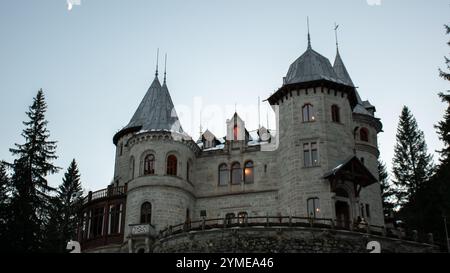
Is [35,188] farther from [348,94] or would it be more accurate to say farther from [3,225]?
[348,94]

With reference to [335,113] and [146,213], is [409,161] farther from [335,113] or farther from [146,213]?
[146,213]

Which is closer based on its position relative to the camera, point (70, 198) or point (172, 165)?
point (172, 165)

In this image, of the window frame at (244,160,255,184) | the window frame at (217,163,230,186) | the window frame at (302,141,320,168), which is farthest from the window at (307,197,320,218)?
the window frame at (217,163,230,186)

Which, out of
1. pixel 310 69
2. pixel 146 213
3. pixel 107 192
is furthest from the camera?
pixel 310 69

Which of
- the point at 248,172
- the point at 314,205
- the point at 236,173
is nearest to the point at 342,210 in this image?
the point at 314,205

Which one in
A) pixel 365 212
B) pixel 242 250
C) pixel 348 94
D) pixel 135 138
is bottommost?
pixel 242 250

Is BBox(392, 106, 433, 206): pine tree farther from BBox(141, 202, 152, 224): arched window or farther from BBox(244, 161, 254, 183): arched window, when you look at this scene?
BBox(141, 202, 152, 224): arched window

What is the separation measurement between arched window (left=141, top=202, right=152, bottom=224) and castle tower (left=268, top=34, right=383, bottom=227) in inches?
398

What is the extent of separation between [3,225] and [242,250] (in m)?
17.3

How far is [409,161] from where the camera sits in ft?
204

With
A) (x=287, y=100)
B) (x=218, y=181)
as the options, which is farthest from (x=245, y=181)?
(x=287, y=100)

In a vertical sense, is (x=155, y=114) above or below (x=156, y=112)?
below

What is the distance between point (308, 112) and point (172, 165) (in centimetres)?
1169

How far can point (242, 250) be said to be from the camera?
119ft
